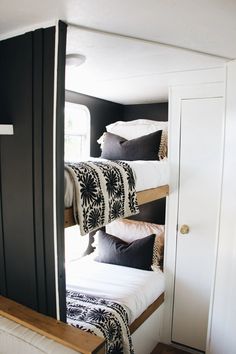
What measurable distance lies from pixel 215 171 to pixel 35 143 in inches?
61.0

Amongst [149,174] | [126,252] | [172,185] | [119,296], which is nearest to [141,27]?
[149,174]

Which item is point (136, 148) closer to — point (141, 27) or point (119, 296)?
point (119, 296)

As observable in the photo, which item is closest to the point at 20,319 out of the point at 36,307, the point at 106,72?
the point at 36,307

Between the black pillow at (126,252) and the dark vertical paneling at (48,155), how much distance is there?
4.42ft

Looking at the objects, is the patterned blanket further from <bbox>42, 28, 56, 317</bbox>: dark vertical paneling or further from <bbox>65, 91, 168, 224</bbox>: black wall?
<bbox>65, 91, 168, 224</bbox>: black wall

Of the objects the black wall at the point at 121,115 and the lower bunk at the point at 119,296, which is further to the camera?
the black wall at the point at 121,115

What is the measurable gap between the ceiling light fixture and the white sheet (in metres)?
1.69

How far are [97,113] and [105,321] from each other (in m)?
2.06

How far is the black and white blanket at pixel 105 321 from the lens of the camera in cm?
174

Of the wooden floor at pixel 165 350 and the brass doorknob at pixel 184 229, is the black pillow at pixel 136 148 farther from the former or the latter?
the wooden floor at pixel 165 350

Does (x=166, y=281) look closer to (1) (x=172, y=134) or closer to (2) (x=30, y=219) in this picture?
(1) (x=172, y=134)

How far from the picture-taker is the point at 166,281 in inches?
102

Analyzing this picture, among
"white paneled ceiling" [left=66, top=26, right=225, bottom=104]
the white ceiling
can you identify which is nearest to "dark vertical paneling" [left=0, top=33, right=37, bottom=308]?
the white ceiling

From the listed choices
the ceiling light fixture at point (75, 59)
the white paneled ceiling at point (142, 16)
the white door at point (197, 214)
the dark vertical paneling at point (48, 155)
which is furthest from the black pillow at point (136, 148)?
the dark vertical paneling at point (48, 155)
